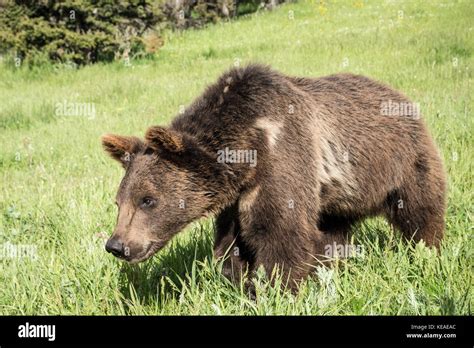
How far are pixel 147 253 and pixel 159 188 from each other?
403 mm

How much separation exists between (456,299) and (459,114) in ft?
15.4

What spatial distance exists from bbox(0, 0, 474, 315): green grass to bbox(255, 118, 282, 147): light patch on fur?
91 centimetres

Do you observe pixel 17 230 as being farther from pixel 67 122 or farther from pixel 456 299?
pixel 67 122

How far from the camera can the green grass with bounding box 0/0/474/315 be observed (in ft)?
12.0

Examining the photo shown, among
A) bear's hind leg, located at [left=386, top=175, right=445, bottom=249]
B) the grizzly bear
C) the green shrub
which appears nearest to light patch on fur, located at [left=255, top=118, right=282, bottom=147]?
the grizzly bear

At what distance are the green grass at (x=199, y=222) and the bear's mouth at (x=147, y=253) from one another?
9.1 inches

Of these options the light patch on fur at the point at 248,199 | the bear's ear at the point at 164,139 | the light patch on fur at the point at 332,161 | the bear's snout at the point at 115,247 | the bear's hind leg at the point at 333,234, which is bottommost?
the bear's hind leg at the point at 333,234

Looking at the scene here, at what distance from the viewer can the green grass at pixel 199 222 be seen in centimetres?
365

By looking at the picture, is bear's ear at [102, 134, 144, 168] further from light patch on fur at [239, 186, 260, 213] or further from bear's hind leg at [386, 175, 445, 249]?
bear's hind leg at [386, 175, 445, 249]

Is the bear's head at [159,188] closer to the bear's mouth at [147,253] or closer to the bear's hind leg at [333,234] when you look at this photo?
the bear's mouth at [147,253]

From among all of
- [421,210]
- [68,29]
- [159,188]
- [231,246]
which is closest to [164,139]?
[159,188]

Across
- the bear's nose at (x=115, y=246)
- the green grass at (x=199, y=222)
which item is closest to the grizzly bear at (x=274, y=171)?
the bear's nose at (x=115, y=246)

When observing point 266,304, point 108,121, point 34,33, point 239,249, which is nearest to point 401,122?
point 239,249
